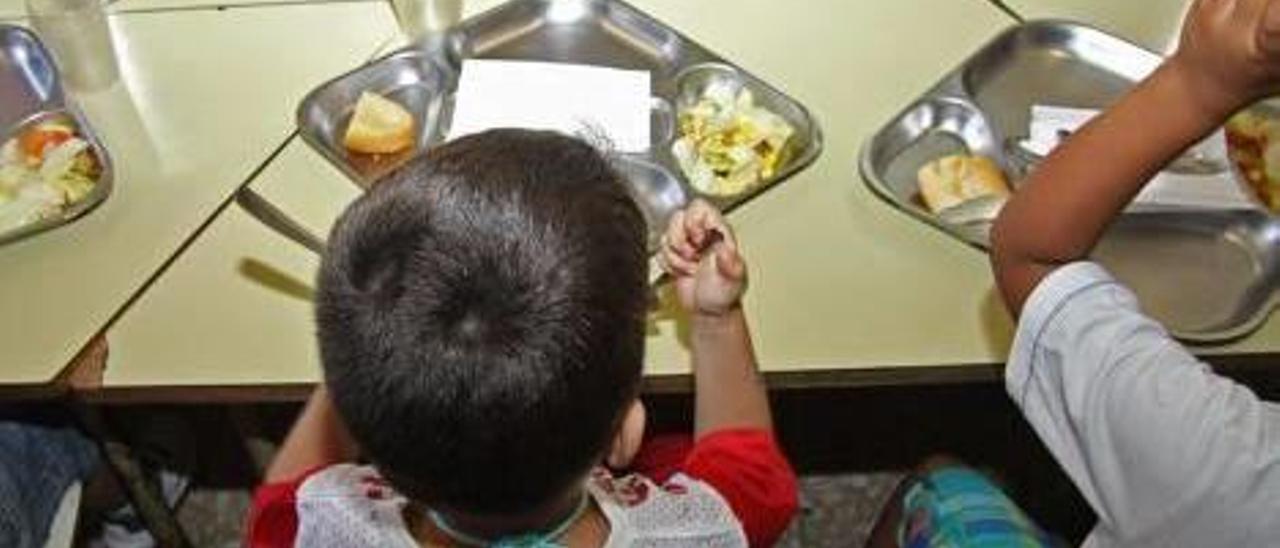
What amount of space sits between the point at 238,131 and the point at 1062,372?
3.02 ft

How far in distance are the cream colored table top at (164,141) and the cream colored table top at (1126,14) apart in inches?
33.7

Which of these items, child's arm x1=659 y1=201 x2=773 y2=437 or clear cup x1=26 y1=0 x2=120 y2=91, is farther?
clear cup x1=26 y1=0 x2=120 y2=91

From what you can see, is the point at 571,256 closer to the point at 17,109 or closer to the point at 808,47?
the point at 808,47

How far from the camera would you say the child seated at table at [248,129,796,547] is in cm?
59

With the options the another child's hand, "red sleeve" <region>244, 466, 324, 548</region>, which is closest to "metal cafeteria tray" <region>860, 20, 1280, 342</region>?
the another child's hand

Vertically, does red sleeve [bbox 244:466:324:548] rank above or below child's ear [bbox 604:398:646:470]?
below

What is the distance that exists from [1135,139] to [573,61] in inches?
28.0

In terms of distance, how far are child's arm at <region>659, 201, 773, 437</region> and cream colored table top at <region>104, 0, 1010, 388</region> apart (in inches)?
1.3

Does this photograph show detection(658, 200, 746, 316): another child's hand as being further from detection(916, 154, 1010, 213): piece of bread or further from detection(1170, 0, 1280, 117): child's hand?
detection(1170, 0, 1280, 117): child's hand

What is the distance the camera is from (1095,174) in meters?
0.88

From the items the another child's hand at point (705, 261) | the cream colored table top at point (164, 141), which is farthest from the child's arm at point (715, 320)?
the cream colored table top at point (164, 141)

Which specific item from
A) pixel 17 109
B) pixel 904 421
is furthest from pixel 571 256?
pixel 904 421

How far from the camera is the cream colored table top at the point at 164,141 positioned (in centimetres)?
104

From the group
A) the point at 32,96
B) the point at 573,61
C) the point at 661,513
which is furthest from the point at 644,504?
the point at 32,96
